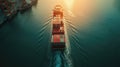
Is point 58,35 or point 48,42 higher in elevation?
point 58,35

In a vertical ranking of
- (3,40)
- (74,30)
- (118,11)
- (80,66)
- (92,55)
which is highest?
(118,11)

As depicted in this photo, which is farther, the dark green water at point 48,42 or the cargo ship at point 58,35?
the cargo ship at point 58,35

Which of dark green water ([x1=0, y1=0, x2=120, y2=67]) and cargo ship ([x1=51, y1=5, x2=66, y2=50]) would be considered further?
cargo ship ([x1=51, y1=5, x2=66, y2=50])

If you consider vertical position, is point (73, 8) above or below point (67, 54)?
above

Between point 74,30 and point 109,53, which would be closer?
point 109,53

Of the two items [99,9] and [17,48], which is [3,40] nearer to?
[17,48]

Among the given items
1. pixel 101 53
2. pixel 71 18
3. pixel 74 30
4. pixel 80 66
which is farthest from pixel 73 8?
pixel 80 66

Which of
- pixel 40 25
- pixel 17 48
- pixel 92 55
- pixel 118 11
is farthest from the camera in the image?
pixel 118 11

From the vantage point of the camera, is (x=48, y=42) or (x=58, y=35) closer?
(x=58, y=35)
